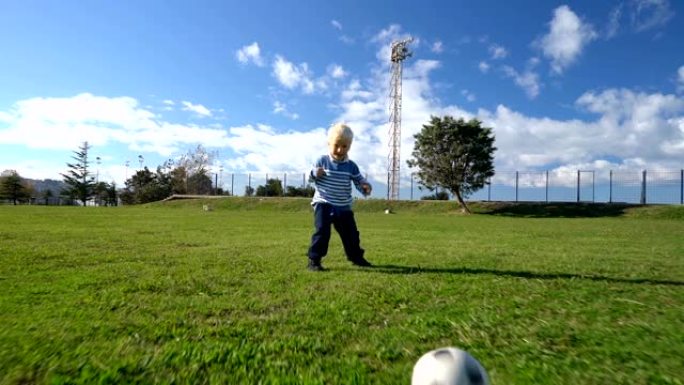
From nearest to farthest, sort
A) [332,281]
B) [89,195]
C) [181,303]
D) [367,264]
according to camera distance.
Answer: [181,303] < [332,281] < [367,264] < [89,195]

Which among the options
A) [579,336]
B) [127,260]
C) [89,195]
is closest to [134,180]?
[89,195]

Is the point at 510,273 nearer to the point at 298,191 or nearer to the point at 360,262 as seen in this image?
the point at 360,262

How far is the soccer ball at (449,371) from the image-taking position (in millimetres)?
1767

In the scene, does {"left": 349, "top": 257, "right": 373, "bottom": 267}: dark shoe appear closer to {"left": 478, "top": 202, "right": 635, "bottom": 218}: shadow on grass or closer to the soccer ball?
the soccer ball

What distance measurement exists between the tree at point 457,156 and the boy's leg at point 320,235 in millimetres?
34749

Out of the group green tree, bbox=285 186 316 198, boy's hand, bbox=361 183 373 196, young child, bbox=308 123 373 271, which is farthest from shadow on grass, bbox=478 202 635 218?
young child, bbox=308 123 373 271

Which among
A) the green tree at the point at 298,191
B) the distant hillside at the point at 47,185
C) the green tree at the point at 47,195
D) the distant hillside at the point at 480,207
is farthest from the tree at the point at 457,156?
the green tree at the point at 47,195

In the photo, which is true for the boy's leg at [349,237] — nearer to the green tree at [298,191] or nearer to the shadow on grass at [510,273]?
the shadow on grass at [510,273]

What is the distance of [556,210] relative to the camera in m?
38.6

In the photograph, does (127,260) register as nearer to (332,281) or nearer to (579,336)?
(332,281)

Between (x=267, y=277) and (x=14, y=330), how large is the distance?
2.40m

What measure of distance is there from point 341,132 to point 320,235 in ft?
4.73

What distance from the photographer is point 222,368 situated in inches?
88.3

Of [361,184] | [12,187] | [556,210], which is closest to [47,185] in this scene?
[12,187]
